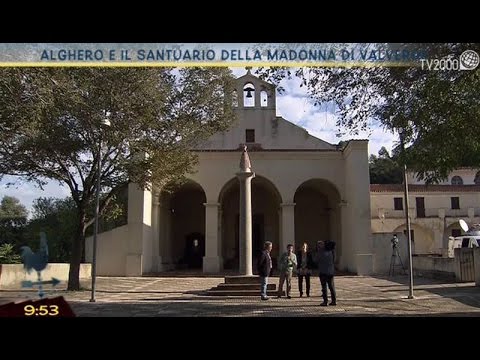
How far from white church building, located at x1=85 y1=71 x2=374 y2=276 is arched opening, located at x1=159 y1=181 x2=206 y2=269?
0.17 feet

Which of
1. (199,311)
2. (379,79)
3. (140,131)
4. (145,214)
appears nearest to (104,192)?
(140,131)

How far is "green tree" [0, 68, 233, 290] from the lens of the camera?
11.1m

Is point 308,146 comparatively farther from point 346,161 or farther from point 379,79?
point 379,79

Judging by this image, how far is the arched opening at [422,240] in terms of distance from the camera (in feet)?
88.6

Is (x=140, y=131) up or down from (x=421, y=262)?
up

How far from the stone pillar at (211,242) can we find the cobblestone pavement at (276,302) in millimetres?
7237

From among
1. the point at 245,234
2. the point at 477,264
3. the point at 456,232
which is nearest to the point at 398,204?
the point at 456,232

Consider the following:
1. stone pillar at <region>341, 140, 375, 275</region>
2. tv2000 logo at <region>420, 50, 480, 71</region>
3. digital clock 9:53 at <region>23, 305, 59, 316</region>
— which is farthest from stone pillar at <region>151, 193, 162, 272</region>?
tv2000 logo at <region>420, 50, 480, 71</region>

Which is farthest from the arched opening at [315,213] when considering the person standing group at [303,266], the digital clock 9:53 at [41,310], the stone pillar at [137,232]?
→ the digital clock 9:53 at [41,310]

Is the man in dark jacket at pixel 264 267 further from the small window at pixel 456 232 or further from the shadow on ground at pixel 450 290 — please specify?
the small window at pixel 456 232

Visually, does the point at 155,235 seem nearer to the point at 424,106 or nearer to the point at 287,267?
the point at 287,267

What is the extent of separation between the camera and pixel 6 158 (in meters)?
13.3

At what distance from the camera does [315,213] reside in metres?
26.6
